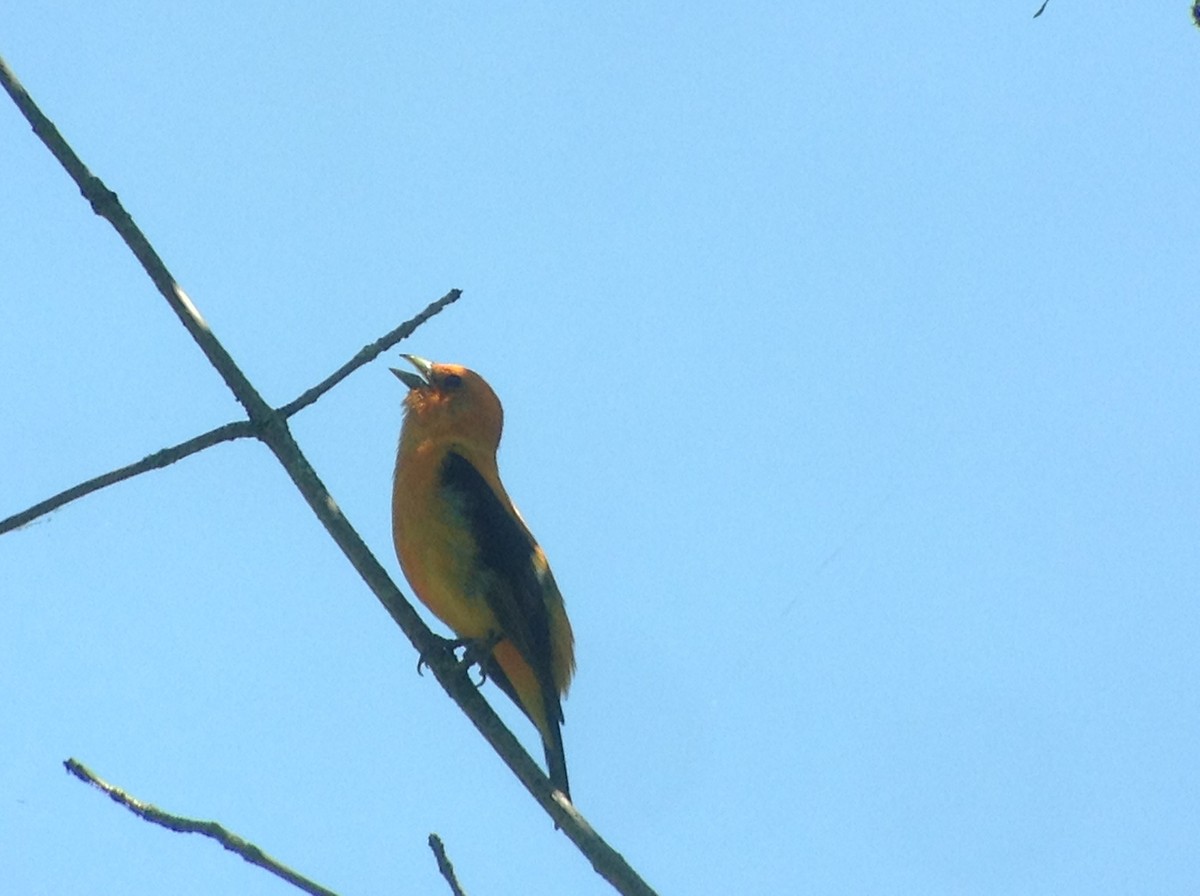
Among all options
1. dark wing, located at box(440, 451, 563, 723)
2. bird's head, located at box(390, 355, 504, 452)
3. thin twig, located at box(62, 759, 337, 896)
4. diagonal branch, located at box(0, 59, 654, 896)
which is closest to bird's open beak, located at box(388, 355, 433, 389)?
bird's head, located at box(390, 355, 504, 452)

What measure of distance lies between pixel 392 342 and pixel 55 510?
1102 millimetres

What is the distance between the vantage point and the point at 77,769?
12.7ft

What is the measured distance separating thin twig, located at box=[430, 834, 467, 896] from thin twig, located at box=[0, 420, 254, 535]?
132 centimetres

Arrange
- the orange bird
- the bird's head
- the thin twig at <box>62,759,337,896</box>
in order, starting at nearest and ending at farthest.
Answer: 1. the thin twig at <box>62,759,337,896</box>
2. the orange bird
3. the bird's head

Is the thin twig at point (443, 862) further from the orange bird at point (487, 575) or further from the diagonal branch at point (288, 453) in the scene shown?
the orange bird at point (487, 575)

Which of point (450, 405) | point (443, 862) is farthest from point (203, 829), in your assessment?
point (450, 405)

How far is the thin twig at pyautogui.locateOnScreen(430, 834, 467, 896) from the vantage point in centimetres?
374

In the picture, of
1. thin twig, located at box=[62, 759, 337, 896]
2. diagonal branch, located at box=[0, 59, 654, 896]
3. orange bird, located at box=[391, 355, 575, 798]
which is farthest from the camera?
orange bird, located at box=[391, 355, 575, 798]

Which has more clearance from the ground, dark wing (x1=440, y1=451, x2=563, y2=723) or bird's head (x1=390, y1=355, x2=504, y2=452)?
bird's head (x1=390, y1=355, x2=504, y2=452)

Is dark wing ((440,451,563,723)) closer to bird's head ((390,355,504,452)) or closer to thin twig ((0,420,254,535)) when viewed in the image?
bird's head ((390,355,504,452))

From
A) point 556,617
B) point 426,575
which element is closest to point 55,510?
point 426,575

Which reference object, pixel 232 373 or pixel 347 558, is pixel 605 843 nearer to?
pixel 347 558

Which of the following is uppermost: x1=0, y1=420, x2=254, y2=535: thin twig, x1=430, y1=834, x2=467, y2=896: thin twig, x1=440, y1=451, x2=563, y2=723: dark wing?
Answer: x1=440, y1=451, x2=563, y2=723: dark wing

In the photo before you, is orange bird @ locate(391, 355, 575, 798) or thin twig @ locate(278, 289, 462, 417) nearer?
thin twig @ locate(278, 289, 462, 417)
